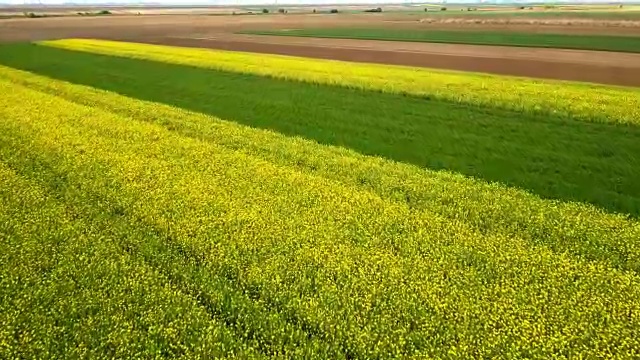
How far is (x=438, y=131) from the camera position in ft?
53.2

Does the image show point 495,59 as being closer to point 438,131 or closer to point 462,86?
point 462,86

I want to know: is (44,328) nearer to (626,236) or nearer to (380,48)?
(626,236)

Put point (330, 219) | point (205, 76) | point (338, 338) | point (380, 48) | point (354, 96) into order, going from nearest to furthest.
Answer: point (338, 338), point (330, 219), point (354, 96), point (205, 76), point (380, 48)

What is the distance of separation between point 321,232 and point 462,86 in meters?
16.9

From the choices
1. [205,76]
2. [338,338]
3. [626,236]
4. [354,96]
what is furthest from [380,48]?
[338,338]

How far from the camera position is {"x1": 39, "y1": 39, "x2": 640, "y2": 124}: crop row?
1877 centimetres

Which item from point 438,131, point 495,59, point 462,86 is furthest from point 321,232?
point 495,59

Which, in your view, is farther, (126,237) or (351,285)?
(126,237)

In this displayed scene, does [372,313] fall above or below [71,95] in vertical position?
below

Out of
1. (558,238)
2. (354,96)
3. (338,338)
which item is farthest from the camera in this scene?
(354,96)

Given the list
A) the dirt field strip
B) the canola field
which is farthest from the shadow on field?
the dirt field strip

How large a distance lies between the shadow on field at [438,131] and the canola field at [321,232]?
107 millimetres

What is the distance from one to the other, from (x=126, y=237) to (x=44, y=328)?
265cm

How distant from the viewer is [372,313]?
270 inches
